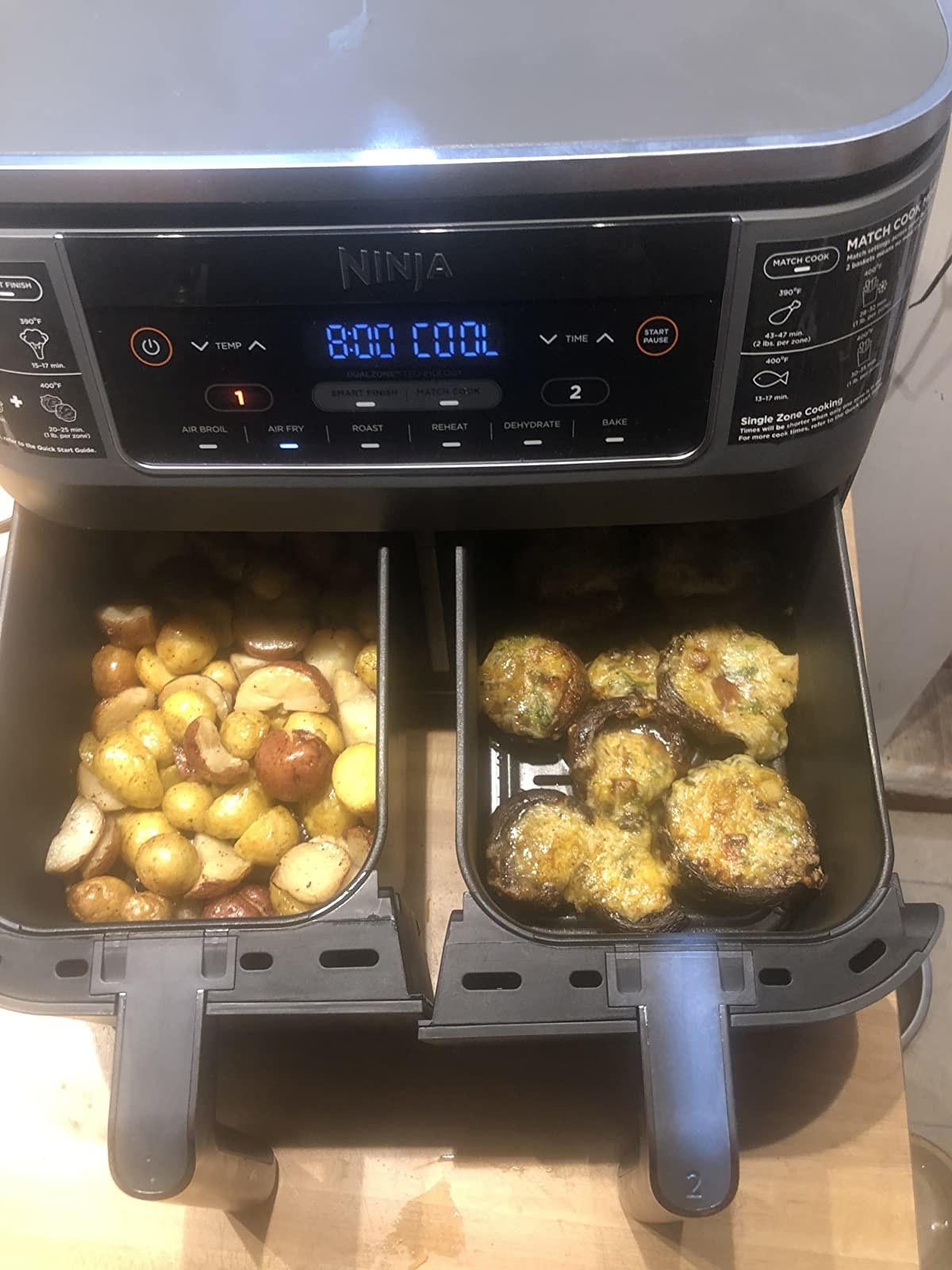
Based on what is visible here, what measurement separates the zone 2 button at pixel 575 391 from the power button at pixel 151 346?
215mm

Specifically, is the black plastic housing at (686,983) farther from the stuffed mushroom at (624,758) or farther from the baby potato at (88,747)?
the baby potato at (88,747)

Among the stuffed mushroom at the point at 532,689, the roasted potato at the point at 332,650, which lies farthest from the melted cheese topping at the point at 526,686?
the roasted potato at the point at 332,650

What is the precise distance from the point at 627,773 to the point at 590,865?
79 millimetres

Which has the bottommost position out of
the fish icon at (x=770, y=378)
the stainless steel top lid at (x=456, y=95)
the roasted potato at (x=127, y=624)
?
the roasted potato at (x=127, y=624)

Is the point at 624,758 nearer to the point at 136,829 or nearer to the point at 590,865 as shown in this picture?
the point at 590,865

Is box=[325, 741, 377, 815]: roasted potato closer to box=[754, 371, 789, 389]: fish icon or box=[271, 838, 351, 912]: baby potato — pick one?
box=[271, 838, 351, 912]: baby potato

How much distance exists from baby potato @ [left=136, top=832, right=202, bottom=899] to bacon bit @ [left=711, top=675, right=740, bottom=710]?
0.42 metres

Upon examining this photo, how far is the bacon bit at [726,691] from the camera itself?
0.75 m

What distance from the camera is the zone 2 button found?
549 millimetres

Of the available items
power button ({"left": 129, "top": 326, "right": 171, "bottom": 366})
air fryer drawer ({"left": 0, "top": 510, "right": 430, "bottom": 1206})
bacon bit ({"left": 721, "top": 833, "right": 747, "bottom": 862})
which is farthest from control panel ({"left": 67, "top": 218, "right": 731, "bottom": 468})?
bacon bit ({"left": 721, "top": 833, "right": 747, "bottom": 862})

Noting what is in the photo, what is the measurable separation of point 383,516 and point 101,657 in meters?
0.29

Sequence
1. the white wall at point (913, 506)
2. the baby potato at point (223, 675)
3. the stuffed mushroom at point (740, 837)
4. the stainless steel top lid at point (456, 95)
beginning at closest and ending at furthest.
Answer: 1. the stainless steel top lid at point (456, 95)
2. the stuffed mushroom at point (740, 837)
3. the baby potato at point (223, 675)
4. the white wall at point (913, 506)

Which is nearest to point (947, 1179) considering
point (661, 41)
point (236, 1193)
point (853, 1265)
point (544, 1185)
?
point (853, 1265)

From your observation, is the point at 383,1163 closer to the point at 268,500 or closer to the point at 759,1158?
the point at 759,1158
